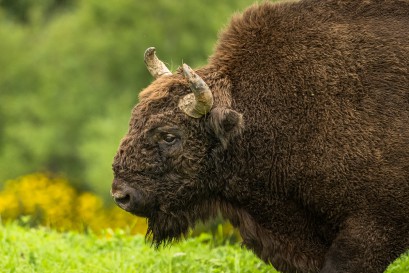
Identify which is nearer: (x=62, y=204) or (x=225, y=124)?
(x=225, y=124)

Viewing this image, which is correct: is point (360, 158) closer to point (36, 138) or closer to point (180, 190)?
point (180, 190)

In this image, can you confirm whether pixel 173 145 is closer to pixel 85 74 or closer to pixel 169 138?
pixel 169 138

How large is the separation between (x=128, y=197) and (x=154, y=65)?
1.25 metres

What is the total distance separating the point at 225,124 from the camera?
21.1ft

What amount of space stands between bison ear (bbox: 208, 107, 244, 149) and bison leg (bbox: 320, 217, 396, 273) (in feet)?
3.64

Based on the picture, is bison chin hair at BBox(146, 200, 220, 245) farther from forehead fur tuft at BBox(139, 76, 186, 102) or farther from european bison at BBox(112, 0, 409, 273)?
forehead fur tuft at BBox(139, 76, 186, 102)

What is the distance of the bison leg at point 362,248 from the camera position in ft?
20.2

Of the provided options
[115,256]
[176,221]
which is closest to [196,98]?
[176,221]

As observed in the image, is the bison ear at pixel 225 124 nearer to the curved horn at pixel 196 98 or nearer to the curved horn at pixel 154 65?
the curved horn at pixel 196 98

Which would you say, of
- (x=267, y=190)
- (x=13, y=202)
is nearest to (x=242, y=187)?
(x=267, y=190)

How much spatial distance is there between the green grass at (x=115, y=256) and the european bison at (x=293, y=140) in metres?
0.97

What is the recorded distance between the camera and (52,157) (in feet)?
92.6

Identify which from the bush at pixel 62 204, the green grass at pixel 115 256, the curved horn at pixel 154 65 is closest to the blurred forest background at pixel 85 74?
the bush at pixel 62 204

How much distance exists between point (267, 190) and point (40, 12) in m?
28.4
